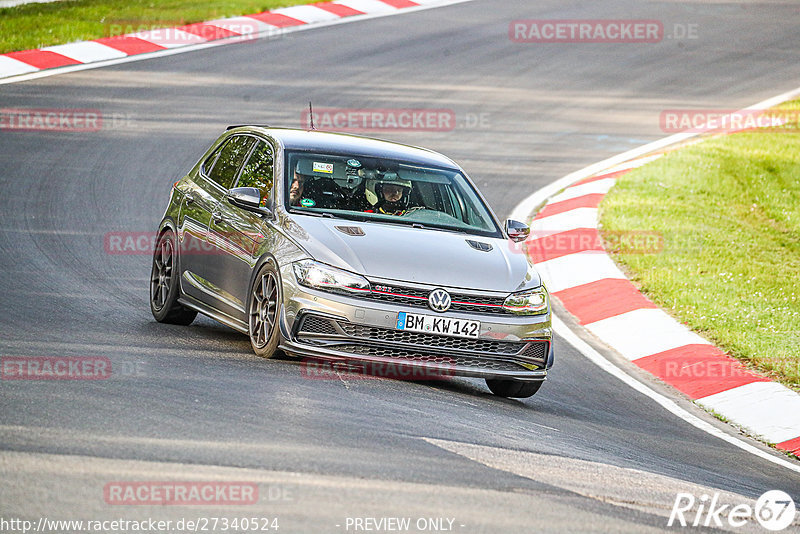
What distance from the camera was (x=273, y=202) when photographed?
9.31 meters

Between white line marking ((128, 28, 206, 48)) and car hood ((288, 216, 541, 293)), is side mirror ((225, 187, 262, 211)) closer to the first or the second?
car hood ((288, 216, 541, 293))

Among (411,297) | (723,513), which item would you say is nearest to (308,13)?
(411,297)

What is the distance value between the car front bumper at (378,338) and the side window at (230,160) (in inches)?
75.6

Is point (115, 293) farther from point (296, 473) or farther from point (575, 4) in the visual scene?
point (575, 4)

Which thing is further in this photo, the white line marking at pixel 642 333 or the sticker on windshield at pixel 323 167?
the white line marking at pixel 642 333

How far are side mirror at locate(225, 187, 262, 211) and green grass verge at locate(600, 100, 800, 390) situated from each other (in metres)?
4.76

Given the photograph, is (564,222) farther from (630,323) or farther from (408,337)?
(408,337)

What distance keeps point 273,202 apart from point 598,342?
3962 mm

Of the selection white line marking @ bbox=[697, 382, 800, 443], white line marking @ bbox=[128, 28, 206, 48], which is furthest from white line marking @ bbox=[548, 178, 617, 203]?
white line marking @ bbox=[128, 28, 206, 48]

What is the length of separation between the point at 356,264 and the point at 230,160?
2467 mm

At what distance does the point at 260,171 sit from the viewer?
9.84 m

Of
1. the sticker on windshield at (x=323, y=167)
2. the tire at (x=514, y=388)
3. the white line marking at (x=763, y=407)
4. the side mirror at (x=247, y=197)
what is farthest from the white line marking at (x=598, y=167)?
the side mirror at (x=247, y=197)

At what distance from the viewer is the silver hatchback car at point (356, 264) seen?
27.5 feet

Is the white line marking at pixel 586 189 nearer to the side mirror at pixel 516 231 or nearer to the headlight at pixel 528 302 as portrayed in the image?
the side mirror at pixel 516 231
